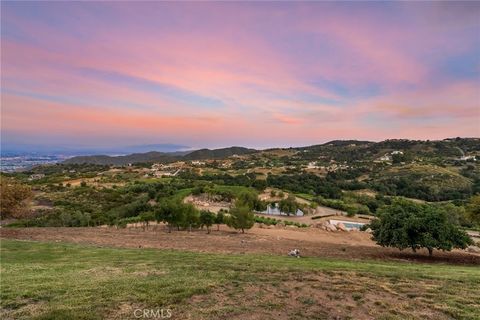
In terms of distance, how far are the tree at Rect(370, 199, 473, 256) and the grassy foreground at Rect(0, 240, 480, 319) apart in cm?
715

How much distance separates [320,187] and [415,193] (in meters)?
24.8

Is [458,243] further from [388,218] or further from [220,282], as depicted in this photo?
[220,282]

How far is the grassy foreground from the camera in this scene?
722 cm

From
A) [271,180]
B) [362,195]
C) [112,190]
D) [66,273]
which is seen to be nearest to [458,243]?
[66,273]

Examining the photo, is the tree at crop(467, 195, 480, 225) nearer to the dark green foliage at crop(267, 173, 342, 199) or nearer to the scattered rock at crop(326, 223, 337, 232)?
the scattered rock at crop(326, 223, 337, 232)

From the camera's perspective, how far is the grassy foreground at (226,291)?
722 cm

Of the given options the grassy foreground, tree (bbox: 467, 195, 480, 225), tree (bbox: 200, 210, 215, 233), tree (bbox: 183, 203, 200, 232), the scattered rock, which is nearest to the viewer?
the grassy foreground

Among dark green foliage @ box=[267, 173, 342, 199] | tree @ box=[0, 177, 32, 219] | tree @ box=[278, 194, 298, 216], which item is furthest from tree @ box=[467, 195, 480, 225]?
dark green foliage @ box=[267, 173, 342, 199]

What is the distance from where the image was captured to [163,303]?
24.7 feet

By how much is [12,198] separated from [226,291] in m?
24.0

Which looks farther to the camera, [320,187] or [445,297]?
[320,187]

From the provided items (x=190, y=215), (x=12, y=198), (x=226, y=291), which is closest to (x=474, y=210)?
(x=226, y=291)

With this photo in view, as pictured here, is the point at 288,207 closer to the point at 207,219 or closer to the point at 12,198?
the point at 207,219

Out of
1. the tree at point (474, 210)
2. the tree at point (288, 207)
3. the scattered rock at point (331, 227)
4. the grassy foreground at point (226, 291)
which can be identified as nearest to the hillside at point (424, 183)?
the tree at point (288, 207)
